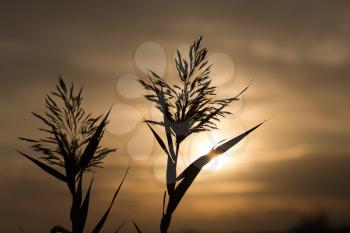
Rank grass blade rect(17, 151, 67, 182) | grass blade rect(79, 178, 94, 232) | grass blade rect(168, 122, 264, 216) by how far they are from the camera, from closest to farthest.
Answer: grass blade rect(168, 122, 264, 216) → grass blade rect(79, 178, 94, 232) → grass blade rect(17, 151, 67, 182)

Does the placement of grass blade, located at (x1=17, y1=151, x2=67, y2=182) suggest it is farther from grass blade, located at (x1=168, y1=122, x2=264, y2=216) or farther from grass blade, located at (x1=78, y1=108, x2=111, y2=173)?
grass blade, located at (x1=168, y1=122, x2=264, y2=216)

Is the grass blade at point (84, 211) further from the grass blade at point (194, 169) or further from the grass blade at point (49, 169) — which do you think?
the grass blade at point (194, 169)

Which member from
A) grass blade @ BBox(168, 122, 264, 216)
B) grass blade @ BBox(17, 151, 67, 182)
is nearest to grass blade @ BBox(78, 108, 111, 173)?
grass blade @ BBox(17, 151, 67, 182)

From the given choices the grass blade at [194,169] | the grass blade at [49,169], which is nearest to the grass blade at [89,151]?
the grass blade at [49,169]

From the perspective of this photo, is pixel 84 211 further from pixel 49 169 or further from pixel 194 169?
pixel 194 169

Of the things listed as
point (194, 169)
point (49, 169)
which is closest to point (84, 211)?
point (49, 169)

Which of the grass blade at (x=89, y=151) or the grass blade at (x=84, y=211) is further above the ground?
the grass blade at (x=89, y=151)

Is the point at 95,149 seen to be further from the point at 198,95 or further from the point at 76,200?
the point at 198,95

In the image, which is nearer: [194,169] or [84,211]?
[194,169]

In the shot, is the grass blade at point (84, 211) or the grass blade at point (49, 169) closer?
the grass blade at point (84, 211)

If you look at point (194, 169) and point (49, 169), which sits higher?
point (49, 169)

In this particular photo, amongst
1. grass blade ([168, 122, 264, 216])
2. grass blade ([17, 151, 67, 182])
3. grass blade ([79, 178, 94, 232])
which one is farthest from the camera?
grass blade ([17, 151, 67, 182])

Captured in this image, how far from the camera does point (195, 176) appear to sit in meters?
3.75

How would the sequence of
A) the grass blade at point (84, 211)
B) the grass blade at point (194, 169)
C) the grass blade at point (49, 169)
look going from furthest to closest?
the grass blade at point (49, 169)
the grass blade at point (84, 211)
the grass blade at point (194, 169)
